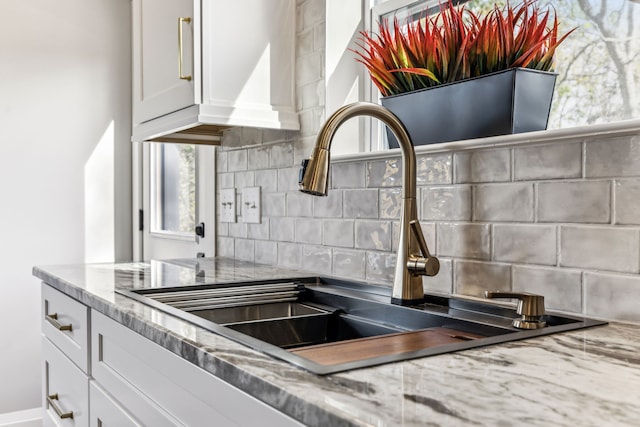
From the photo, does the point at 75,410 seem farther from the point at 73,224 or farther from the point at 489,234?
the point at 73,224

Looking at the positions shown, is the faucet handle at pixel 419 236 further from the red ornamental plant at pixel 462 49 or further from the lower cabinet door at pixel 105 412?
the lower cabinet door at pixel 105 412

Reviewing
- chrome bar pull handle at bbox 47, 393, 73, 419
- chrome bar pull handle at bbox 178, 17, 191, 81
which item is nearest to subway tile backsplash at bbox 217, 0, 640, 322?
chrome bar pull handle at bbox 178, 17, 191, 81

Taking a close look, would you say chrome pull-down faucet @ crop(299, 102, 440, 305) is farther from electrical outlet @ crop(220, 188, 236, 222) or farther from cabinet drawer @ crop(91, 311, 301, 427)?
electrical outlet @ crop(220, 188, 236, 222)

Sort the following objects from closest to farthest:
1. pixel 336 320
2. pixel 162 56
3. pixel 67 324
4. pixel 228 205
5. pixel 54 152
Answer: pixel 336 320 < pixel 67 324 < pixel 162 56 < pixel 228 205 < pixel 54 152

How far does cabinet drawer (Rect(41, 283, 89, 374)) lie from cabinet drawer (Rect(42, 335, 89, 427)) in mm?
30

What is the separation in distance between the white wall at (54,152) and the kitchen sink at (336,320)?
1808 mm

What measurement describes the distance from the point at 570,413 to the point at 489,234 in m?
0.67

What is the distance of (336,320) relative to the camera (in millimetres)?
1349

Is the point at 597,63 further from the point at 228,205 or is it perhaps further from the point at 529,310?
the point at 228,205

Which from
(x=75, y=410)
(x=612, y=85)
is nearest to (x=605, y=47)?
(x=612, y=85)

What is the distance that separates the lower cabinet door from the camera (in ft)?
3.77

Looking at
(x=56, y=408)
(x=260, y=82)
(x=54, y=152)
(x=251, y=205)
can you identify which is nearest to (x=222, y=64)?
(x=260, y=82)

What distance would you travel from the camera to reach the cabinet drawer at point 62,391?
145 cm

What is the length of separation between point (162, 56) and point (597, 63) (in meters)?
1.27
